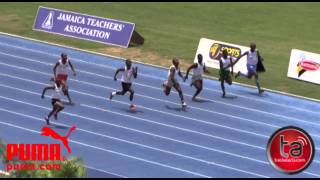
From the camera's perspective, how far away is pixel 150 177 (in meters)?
19.7

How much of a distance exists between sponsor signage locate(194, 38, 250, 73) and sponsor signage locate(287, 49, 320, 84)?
5.33ft

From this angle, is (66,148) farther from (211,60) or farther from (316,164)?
(211,60)

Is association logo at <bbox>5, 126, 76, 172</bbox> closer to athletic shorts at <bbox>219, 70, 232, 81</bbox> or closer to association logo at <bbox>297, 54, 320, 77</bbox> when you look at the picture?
athletic shorts at <bbox>219, 70, 232, 81</bbox>

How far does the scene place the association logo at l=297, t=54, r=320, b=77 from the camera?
2852 cm

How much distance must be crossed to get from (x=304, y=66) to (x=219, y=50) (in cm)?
311

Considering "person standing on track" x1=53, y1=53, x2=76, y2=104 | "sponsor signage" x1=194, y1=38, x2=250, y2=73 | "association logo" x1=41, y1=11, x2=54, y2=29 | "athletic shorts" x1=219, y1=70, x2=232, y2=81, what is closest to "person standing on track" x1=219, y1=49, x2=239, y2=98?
"athletic shorts" x1=219, y1=70, x2=232, y2=81

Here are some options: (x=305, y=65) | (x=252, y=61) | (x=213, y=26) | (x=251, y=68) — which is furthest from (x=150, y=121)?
(x=213, y=26)

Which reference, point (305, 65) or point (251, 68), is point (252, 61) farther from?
point (305, 65)

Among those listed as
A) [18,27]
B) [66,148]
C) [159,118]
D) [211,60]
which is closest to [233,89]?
[211,60]

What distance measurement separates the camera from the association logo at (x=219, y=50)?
29.6 m

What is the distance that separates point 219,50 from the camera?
30016 millimetres

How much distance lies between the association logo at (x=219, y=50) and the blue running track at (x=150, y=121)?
54.3 inches

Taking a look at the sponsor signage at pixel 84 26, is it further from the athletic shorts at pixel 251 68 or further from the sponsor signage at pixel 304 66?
the sponsor signage at pixel 304 66

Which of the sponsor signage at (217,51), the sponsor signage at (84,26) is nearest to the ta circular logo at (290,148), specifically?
the sponsor signage at (217,51)
